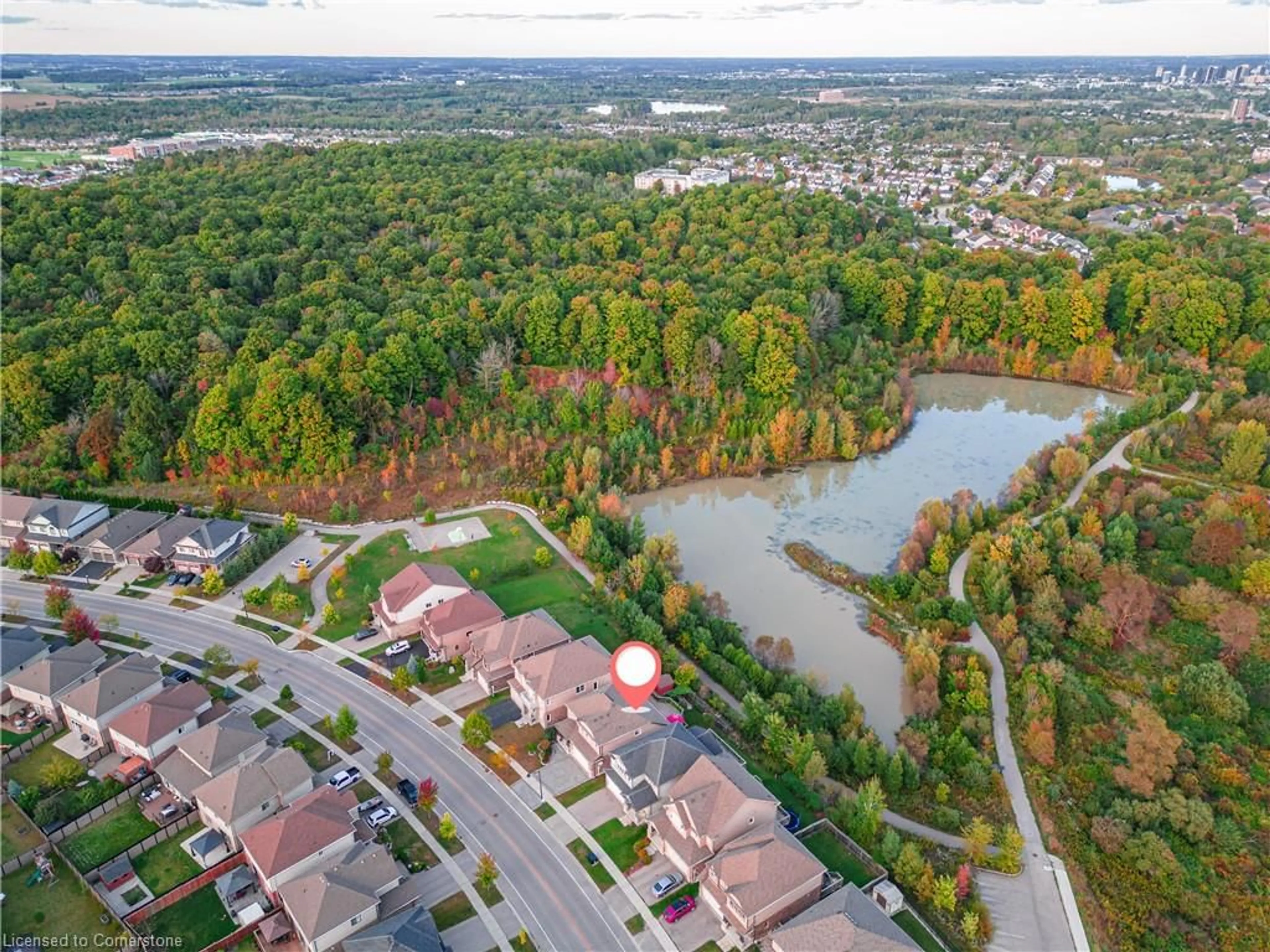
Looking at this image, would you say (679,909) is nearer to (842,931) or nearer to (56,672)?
(842,931)

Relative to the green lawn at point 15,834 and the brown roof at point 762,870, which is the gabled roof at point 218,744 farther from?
the brown roof at point 762,870

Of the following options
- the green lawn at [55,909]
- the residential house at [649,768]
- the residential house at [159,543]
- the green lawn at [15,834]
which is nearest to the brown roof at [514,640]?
the residential house at [649,768]

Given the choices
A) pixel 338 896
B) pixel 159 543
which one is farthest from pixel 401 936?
pixel 159 543

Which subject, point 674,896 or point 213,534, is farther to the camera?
point 213,534

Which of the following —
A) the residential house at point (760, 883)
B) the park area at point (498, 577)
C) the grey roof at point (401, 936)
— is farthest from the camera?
the park area at point (498, 577)

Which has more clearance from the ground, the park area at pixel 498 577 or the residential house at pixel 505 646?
the residential house at pixel 505 646

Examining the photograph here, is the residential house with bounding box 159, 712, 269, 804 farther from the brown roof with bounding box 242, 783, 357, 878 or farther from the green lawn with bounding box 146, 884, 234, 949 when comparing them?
the green lawn with bounding box 146, 884, 234, 949
